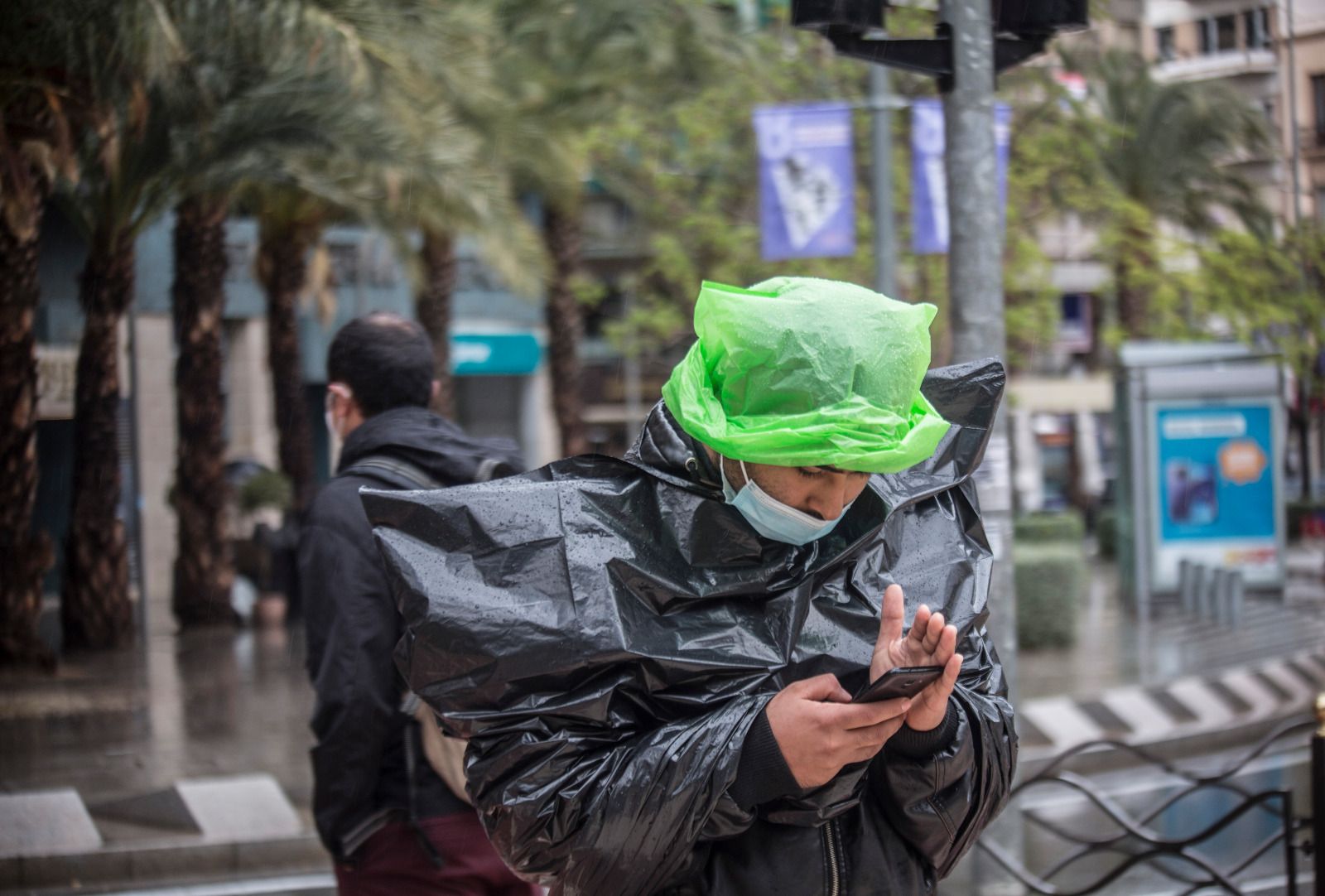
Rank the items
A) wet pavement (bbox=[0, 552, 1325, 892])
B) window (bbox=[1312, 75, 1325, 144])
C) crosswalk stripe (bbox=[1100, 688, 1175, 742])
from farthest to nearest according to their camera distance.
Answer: window (bbox=[1312, 75, 1325, 144])
crosswalk stripe (bbox=[1100, 688, 1175, 742])
wet pavement (bbox=[0, 552, 1325, 892])

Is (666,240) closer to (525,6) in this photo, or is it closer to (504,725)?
Result: (525,6)

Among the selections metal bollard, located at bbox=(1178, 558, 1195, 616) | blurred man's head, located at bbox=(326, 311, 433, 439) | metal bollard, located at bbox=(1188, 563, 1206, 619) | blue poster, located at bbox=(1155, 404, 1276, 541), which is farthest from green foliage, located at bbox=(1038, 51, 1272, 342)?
blurred man's head, located at bbox=(326, 311, 433, 439)

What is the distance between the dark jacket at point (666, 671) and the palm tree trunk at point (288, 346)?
15.6m

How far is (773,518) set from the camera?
6.16ft

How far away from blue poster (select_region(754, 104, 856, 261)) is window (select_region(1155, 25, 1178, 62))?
17.0m

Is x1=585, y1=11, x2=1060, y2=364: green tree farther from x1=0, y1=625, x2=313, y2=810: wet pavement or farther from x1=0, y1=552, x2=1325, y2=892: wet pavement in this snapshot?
x1=0, y1=625, x2=313, y2=810: wet pavement

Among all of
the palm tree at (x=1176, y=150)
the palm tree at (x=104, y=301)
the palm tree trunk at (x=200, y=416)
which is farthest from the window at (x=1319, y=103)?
the palm tree at (x=104, y=301)

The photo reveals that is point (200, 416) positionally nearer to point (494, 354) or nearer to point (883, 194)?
point (883, 194)

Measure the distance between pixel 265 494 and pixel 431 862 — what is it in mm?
15233

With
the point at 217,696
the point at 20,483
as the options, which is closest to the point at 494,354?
the point at 20,483

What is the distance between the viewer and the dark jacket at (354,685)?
9.21 ft

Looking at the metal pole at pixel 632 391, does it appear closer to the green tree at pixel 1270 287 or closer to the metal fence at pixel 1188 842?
the green tree at pixel 1270 287

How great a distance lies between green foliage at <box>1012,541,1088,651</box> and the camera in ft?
41.1

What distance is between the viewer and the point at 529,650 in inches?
70.7
